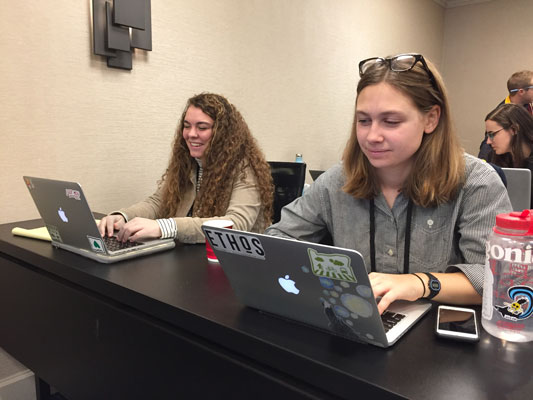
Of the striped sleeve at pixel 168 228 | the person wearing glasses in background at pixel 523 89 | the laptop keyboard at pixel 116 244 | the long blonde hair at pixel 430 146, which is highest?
the person wearing glasses in background at pixel 523 89

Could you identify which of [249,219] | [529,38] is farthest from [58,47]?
[529,38]

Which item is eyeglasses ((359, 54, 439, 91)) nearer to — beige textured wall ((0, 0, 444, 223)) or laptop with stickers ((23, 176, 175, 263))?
laptop with stickers ((23, 176, 175, 263))

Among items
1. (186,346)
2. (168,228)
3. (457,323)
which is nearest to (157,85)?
(168,228)

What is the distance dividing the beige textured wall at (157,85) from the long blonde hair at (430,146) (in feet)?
4.54

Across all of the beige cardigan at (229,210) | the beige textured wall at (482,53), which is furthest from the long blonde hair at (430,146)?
the beige textured wall at (482,53)

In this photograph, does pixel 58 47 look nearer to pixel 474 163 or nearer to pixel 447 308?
pixel 474 163

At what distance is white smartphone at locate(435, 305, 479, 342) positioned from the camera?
2.39ft

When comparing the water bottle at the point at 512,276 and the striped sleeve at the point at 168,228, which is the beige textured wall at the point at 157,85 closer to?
the striped sleeve at the point at 168,228

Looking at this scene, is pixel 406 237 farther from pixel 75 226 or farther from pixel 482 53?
pixel 482 53

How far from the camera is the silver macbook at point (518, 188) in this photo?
162 cm

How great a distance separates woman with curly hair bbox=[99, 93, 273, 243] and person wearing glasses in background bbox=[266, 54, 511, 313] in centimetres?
54

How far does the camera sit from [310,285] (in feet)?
2.34

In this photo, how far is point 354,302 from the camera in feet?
2.19

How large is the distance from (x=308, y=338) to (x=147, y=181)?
5.56ft
